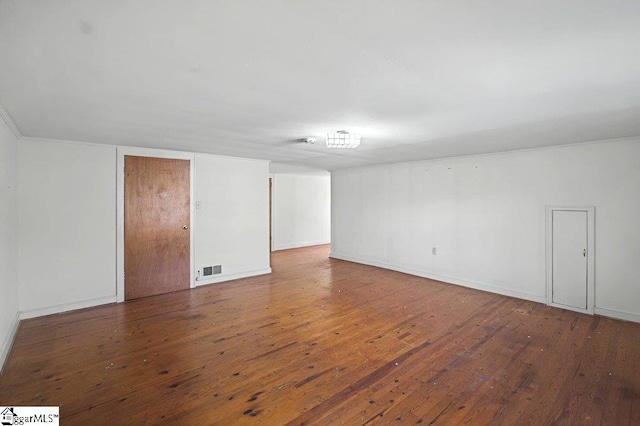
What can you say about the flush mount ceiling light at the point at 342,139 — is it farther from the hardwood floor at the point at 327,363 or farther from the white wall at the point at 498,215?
the white wall at the point at 498,215

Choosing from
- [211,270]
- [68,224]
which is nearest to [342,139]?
[211,270]

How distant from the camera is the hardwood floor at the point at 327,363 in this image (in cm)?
223

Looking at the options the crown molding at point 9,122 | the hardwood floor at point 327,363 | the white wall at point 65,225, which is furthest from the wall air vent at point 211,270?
the crown molding at point 9,122

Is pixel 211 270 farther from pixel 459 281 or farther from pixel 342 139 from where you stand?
pixel 459 281

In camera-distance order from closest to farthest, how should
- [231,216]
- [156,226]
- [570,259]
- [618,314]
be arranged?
[618,314], [570,259], [156,226], [231,216]

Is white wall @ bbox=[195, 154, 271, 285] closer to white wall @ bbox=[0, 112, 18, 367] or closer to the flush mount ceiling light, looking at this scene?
white wall @ bbox=[0, 112, 18, 367]

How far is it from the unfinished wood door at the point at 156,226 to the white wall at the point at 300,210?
4210 millimetres

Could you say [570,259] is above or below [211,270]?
above

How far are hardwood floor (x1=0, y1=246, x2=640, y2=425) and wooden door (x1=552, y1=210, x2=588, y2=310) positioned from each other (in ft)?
1.01

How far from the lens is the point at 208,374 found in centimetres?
268

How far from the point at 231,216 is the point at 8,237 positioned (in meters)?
3.04

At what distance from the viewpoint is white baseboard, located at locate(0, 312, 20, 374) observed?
9.36ft

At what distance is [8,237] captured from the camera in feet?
10.6

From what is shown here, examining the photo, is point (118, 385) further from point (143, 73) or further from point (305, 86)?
point (305, 86)
